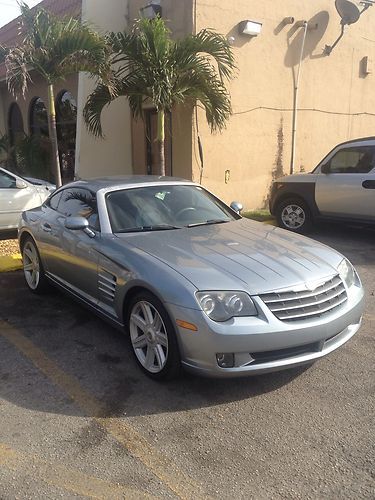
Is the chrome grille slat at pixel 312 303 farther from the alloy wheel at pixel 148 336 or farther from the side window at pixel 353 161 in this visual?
the side window at pixel 353 161

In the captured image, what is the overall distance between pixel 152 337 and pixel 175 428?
2.31 feet

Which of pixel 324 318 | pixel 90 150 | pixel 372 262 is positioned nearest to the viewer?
pixel 324 318

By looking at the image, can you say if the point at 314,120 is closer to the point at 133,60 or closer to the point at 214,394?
the point at 133,60

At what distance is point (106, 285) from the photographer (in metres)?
3.97

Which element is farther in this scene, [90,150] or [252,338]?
[90,150]

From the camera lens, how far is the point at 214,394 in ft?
11.1

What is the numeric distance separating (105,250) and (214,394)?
1.46m

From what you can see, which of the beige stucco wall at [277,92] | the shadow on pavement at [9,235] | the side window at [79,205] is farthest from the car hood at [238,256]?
the beige stucco wall at [277,92]

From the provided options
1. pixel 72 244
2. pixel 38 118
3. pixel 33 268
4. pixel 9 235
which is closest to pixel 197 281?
pixel 72 244

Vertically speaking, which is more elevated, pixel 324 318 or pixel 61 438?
pixel 324 318

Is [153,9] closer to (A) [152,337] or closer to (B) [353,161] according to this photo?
(B) [353,161]

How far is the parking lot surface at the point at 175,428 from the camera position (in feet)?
8.25

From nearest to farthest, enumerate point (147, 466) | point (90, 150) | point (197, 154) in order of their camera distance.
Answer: point (147, 466) < point (197, 154) < point (90, 150)

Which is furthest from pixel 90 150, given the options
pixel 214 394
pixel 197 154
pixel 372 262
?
pixel 214 394
